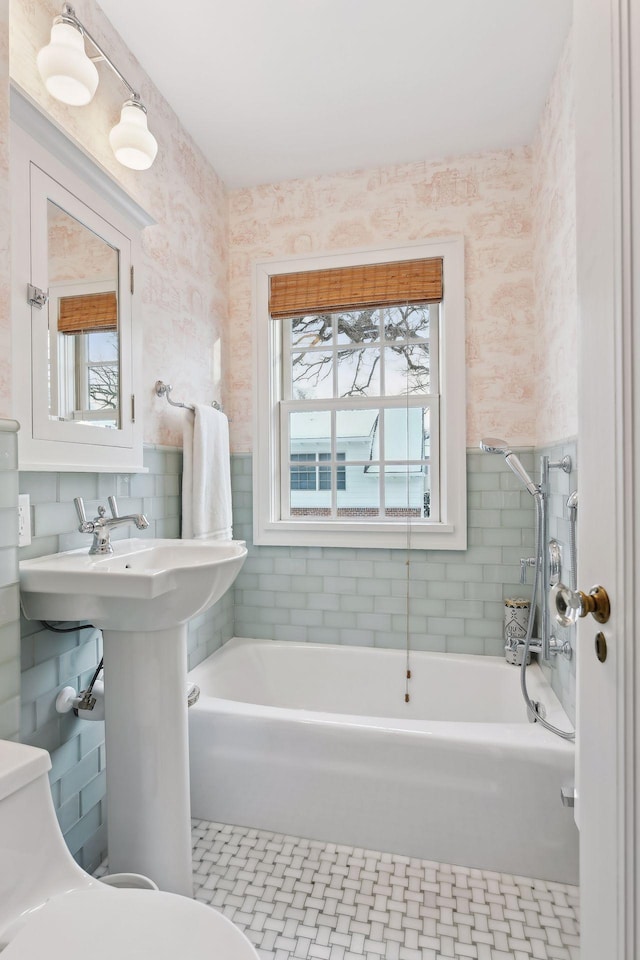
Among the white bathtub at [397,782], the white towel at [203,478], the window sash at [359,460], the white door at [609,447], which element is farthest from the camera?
the window sash at [359,460]

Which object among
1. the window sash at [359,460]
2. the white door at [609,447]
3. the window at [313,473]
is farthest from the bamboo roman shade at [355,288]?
the white door at [609,447]

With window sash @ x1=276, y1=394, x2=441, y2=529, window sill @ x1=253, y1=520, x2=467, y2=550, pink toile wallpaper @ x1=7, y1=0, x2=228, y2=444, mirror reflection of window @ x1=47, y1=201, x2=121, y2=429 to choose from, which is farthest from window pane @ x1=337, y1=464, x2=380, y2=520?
mirror reflection of window @ x1=47, y1=201, x2=121, y2=429

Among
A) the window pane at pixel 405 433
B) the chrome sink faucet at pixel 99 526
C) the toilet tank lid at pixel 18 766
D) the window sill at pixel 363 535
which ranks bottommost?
the toilet tank lid at pixel 18 766

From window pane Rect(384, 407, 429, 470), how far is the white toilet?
6.49 ft

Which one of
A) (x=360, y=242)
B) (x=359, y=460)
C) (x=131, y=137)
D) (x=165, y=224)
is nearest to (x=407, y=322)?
(x=360, y=242)

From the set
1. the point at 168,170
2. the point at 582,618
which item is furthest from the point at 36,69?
the point at 582,618

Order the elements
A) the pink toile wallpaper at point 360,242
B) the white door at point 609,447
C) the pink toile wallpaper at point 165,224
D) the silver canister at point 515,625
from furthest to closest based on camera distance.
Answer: the silver canister at point 515,625, the pink toile wallpaper at point 360,242, the pink toile wallpaper at point 165,224, the white door at point 609,447

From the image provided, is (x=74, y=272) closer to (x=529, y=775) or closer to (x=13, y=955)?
(x=13, y=955)

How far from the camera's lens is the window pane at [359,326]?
8.55ft

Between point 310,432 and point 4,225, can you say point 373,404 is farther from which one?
point 4,225

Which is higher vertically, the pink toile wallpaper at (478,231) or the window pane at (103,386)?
the pink toile wallpaper at (478,231)

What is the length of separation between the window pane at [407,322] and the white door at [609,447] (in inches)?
65.3

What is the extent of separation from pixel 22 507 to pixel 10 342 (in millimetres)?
409

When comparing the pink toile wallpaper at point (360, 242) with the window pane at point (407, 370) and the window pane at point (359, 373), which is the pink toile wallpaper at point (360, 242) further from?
the window pane at point (359, 373)
